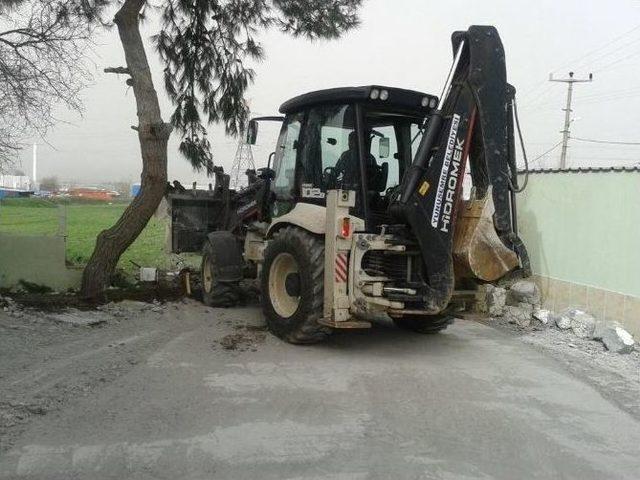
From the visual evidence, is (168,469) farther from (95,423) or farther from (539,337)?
(539,337)

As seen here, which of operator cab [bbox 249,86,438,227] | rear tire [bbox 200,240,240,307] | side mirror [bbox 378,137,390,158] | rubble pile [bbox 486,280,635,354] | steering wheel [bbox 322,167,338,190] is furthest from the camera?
rear tire [bbox 200,240,240,307]

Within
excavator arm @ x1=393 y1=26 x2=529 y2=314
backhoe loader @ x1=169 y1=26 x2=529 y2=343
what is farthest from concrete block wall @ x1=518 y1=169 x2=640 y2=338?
excavator arm @ x1=393 y1=26 x2=529 y2=314

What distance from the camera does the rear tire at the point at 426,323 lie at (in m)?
7.91

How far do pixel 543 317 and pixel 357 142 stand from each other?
159 inches

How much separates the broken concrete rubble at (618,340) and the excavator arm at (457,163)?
179 cm

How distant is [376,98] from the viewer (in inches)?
272

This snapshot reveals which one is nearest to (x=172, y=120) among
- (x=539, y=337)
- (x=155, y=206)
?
(x=155, y=206)

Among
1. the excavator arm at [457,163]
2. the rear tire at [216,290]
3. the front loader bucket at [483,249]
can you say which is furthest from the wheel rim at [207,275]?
the front loader bucket at [483,249]

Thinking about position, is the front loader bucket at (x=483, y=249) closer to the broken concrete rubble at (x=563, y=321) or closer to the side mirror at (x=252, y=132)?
the broken concrete rubble at (x=563, y=321)

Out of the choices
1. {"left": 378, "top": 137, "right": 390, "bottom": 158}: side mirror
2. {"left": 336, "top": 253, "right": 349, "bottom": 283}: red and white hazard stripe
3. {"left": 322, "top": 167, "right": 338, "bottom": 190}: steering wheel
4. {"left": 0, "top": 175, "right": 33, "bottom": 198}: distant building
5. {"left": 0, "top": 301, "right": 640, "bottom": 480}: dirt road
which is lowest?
{"left": 0, "top": 301, "right": 640, "bottom": 480}: dirt road

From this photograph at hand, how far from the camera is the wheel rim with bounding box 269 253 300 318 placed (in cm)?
757

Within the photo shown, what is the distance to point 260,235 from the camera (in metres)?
9.20

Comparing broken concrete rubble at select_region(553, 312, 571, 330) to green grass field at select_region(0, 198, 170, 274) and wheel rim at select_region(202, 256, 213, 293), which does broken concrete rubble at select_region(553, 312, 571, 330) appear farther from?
green grass field at select_region(0, 198, 170, 274)

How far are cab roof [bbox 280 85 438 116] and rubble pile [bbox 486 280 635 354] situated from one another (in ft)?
11.5
